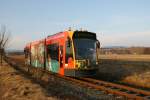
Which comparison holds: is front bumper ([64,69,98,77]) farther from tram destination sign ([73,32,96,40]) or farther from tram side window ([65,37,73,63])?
tram destination sign ([73,32,96,40])

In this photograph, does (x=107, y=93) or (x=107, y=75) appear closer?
(x=107, y=93)

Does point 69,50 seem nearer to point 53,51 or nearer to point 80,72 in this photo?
point 80,72

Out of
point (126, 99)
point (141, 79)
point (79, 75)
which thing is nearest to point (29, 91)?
point (126, 99)

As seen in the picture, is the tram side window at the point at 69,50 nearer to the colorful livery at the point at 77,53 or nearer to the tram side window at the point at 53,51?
the colorful livery at the point at 77,53

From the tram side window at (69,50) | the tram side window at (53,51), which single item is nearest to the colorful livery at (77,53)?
the tram side window at (69,50)

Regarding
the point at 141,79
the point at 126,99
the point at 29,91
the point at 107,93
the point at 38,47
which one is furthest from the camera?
the point at 38,47

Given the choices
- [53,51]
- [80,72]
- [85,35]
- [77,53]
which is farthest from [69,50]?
[53,51]

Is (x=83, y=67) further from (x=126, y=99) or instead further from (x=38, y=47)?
(x=38, y=47)

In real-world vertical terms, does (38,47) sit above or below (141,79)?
above

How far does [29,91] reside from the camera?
14547 mm

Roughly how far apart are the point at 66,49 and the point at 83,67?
189 cm

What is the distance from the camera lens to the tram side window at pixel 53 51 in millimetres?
24733

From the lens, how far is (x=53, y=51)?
85.4ft

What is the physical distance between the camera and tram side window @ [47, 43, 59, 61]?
24.7 m
